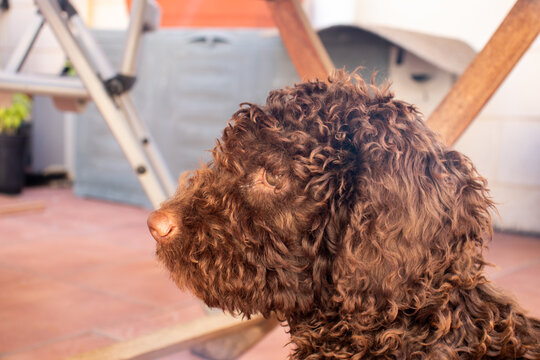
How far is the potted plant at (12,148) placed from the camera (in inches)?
210

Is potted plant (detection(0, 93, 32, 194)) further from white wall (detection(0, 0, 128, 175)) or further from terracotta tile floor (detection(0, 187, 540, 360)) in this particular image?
terracotta tile floor (detection(0, 187, 540, 360))

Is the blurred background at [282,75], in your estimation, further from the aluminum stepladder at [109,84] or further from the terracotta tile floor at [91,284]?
the aluminum stepladder at [109,84]

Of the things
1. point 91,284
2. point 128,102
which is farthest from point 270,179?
point 91,284

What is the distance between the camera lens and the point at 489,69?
1.92 meters

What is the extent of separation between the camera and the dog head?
3.35 feet

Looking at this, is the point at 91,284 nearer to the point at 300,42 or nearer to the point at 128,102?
the point at 128,102

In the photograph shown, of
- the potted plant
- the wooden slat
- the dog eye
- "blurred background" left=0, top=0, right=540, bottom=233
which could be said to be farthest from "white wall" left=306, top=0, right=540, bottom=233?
the dog eye

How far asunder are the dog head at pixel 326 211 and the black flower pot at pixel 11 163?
4.69 metres

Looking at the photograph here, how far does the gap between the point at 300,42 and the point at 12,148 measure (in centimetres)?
403

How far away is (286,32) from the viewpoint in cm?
237

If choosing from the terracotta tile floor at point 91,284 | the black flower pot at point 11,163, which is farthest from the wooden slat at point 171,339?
the black flower pot at point 11,163

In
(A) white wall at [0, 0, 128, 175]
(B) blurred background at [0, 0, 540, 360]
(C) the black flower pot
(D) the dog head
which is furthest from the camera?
(A) white wall at [0, 0, 128, 175]

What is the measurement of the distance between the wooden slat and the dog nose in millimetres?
660

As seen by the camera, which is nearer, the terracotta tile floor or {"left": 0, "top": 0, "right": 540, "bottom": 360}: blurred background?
the terracotta tile floor
